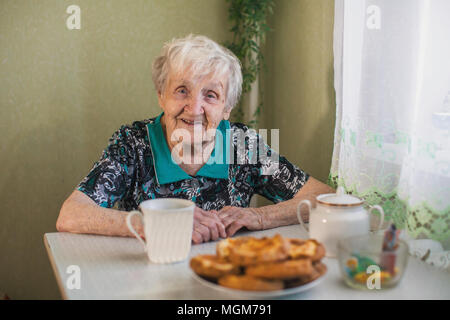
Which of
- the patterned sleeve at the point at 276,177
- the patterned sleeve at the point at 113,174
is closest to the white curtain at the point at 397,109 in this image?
the patterned sleeve at the point at 276,177

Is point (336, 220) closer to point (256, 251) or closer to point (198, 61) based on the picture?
point (256, 251)

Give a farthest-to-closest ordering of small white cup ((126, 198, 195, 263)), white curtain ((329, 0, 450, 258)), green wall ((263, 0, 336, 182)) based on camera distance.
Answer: green wall ((263, 0, 336, 182)) < white curtain ((329, 0, 450, 258)) < small white cup ((126, 198, 195, 263))

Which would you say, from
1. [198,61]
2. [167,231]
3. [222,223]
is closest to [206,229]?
[222,223]

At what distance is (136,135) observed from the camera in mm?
1573

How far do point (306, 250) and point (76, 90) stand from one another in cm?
168

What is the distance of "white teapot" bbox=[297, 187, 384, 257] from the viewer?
39.0 inches

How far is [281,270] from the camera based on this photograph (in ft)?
2.60

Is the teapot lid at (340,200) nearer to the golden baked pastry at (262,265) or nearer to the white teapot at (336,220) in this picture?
the white teapot at (336,220)

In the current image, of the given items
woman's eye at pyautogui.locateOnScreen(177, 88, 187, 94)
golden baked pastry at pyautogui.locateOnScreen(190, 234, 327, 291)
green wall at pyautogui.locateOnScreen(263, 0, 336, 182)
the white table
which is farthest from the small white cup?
green wall at pyautogui.locateOnScreen(263, 0, 336, 182)

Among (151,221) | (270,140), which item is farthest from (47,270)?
(151,221)

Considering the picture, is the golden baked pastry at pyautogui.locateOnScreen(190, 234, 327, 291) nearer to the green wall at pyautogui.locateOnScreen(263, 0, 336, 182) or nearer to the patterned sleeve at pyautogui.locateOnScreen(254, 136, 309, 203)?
the patterned sleeve at pyautogui.locateOnScreen(254, 136, 309, 203)

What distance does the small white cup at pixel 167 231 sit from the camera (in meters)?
0.98
